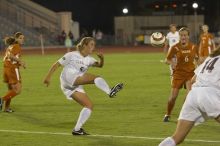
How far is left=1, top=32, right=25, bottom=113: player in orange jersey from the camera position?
14.7m

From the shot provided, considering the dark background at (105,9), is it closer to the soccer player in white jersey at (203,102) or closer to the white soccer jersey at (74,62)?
the white soccer jersey at (74,62)

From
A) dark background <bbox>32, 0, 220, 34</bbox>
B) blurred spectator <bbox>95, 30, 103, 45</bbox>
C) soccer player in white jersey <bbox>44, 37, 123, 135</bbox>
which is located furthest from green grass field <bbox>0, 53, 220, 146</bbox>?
dark background <bbox>32, 0, 220, 34</bbox>

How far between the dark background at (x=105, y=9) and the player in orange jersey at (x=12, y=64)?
53.6 metres

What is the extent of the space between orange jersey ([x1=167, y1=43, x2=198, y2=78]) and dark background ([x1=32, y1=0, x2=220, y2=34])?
2184 inches

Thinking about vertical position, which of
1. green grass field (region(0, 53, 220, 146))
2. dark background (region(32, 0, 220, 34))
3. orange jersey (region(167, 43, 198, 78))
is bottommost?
green grass field (region(0, 53, 220, 146))

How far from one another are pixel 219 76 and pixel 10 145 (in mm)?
4260

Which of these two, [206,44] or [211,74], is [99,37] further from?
[211,74]

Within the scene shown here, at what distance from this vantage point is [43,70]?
28.9 meters

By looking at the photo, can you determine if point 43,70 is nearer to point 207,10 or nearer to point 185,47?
point 185,47

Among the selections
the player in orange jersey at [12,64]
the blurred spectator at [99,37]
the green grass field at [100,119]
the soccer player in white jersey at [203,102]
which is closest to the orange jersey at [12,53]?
the player in orange jersey at [12,64]

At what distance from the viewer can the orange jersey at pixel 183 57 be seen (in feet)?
41.5

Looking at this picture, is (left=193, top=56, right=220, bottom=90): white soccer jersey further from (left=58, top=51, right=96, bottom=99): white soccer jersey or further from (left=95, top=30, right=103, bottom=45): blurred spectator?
(left=95, top=30, right=103, bottom=45): blurred spectator

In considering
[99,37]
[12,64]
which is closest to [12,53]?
[12,64]

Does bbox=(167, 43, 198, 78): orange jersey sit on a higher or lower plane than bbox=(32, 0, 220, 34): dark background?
lower
